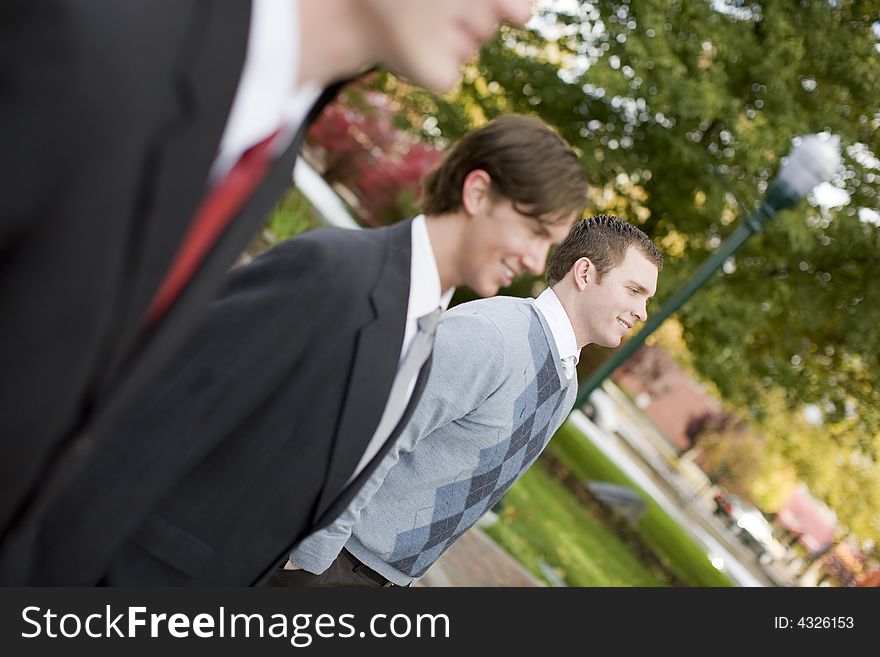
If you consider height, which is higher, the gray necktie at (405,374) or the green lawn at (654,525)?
the gray necktie at (405,374)

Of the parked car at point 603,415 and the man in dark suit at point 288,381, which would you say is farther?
the parked car at point 603,415

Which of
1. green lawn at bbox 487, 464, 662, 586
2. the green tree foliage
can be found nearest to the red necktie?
green lawn at bbox 487, 464, 662, 586

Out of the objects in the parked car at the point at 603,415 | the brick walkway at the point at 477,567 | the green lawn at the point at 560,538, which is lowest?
the parked car at the point at 603,415

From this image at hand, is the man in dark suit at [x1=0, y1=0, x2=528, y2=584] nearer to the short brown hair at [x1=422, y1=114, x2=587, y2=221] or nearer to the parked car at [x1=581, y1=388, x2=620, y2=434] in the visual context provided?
the short brown hair at [x1=422, y1=114, x2=587, y2=221]

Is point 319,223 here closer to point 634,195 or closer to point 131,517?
point 634,195

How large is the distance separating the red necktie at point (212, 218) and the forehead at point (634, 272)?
1340 millimetres

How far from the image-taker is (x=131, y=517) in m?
1.71

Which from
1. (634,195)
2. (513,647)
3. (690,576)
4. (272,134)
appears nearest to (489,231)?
(272,134)

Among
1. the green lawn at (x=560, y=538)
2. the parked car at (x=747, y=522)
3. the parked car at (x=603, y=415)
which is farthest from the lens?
the parked car at (x=747, y=522)

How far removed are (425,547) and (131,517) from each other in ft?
3.73

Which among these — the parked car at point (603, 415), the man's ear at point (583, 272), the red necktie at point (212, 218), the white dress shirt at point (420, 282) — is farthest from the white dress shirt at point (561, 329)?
the parked car at point (603, 415)

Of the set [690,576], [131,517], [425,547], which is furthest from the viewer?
[690,576]

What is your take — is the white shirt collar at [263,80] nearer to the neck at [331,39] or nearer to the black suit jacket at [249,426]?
the neck at [331,39]

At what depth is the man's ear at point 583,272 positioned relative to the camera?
2.51 m
